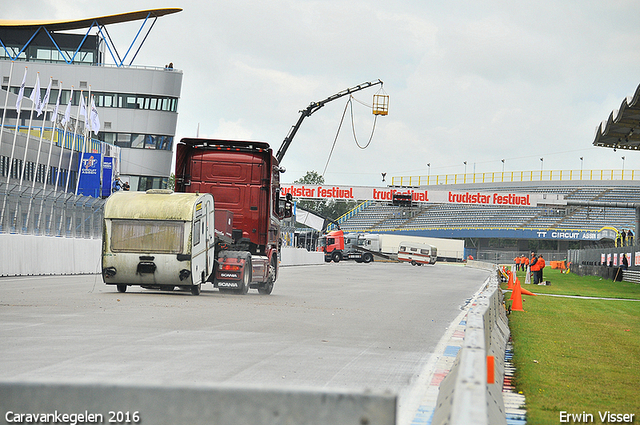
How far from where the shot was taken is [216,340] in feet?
32.0

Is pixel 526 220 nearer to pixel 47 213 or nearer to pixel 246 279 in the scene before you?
pixel 47 213

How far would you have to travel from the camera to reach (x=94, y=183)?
54.1 metres

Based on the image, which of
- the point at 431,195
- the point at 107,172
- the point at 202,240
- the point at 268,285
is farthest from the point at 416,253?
the point at 202,240

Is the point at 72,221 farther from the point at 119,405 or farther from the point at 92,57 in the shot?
the point at 92,57

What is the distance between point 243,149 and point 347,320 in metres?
7.48

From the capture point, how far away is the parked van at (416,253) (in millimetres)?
72188

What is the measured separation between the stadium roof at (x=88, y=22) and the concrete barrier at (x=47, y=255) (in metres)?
38.2

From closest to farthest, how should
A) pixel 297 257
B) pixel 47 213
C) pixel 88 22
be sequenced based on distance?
pixel 47 213 → pixel 297 257 → pixel 88 22

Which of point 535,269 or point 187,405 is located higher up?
point 535,269

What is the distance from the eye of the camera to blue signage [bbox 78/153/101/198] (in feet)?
176

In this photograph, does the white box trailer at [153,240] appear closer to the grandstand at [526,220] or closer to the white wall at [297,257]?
the white wall at [297,257]

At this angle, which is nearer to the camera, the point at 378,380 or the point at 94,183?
the point at 378,380

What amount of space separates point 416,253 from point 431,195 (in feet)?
25.7

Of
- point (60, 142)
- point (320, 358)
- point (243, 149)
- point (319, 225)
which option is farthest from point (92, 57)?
point (320, 358)
